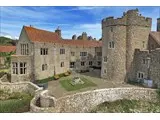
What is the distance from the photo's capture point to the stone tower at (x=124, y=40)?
26844mm

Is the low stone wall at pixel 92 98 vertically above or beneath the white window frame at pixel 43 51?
beneath

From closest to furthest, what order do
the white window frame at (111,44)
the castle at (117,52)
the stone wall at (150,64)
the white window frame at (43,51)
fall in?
the stone wall at (150,64)
the castle at (117,52)
the white window frame at (111,44)
the white window frame at (43,51)

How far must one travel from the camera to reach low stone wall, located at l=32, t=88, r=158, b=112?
18.2 meters

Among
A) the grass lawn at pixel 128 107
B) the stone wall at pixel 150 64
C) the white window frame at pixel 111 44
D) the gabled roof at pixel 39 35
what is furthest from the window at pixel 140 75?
the gabled roof at pixel 39 35

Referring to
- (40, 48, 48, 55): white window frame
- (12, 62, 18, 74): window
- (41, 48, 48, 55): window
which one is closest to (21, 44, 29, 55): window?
(40, 48, 48, 55): white window frame

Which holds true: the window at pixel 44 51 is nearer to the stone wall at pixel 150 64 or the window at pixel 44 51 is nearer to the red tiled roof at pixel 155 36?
the stone wall at pixel 150 64

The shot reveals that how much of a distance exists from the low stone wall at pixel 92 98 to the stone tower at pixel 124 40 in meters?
5.73

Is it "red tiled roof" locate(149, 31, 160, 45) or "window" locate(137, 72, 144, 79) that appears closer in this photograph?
"window" locate(137, 72, 144, 79)

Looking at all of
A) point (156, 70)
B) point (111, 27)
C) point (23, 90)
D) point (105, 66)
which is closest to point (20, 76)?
point (23, 90)

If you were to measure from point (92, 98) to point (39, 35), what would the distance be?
14.1 meters

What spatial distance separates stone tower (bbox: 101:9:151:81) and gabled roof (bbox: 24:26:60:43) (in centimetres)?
900

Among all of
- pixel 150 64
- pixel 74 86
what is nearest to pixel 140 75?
pixel 150 64

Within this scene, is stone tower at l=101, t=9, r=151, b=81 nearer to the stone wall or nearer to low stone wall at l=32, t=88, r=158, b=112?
the stone wall
